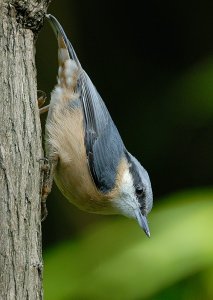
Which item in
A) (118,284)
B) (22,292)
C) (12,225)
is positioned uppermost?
(12,225)

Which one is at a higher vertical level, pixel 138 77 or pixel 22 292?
pixel 138 77

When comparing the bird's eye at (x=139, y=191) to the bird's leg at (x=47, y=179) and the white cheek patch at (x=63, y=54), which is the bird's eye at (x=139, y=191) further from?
the white cheek patch at (x=63, y=54)

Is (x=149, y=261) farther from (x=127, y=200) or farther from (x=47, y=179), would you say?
(x=47, y=179)

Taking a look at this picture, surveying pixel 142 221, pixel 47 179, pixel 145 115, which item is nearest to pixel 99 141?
pixel 47 179

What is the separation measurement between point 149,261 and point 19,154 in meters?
1.94

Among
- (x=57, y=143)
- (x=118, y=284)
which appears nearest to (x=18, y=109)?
(x=57, y=143)

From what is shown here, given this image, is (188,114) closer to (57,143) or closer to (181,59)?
(181,59)

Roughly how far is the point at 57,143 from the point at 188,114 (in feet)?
10.1

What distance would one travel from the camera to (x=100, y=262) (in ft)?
18.2

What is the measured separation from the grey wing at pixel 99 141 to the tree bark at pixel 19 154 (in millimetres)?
1303

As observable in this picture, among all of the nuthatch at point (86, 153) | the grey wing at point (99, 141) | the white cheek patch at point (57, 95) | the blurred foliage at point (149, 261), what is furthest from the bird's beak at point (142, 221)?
the white cheek patch at point (57, 95)

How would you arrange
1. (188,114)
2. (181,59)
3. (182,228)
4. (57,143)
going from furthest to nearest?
(181,59)
(188,114)
(182,228)
(57,143)

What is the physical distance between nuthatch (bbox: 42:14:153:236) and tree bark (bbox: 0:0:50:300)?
112cm

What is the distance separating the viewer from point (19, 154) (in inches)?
139
